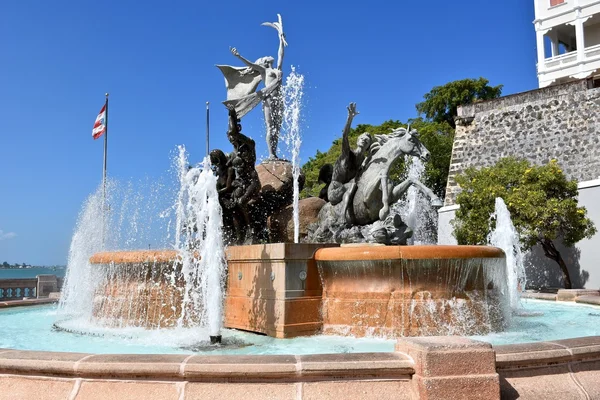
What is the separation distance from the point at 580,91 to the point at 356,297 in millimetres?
24185

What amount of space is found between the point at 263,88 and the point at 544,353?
992cm

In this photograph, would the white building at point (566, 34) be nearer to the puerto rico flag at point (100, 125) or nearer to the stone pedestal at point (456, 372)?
the puerto rico flag at point (100, 125)

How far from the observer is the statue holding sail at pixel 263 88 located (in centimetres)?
1273

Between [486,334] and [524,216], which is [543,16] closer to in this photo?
[524,216]

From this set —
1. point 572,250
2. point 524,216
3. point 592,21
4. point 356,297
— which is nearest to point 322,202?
point 356,297

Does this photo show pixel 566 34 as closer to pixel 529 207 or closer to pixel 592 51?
pixel 592 51

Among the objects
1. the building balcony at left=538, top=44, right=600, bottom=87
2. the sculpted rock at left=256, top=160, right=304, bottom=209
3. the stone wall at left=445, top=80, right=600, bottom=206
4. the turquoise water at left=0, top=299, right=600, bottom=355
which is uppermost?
the building balcony at left=538, top=44, right=600, bottom=87

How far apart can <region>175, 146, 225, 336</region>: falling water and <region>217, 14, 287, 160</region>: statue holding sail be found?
2834 millimetres

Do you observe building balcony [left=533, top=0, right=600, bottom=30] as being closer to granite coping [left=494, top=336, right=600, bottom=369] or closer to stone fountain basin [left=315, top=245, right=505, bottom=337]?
stone fountain basin [left=315, top=245, right=505, bottom=337]

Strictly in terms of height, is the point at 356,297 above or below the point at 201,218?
below

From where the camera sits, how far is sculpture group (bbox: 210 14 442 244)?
9.08m

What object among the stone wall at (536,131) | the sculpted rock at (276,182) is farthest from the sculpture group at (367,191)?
the stone wall at (536,131)

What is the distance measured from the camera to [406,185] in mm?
9195

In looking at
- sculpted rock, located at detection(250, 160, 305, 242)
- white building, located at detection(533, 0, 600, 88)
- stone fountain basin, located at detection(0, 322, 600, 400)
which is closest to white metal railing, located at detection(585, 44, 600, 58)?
white building, located at detection(533, 0, 600, 88)
